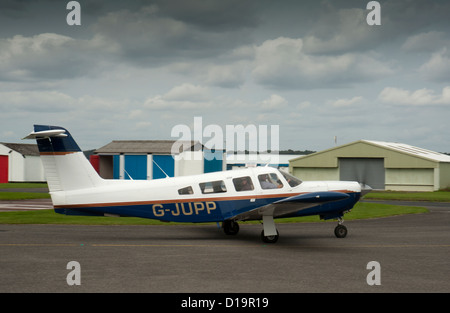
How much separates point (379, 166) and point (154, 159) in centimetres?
2767

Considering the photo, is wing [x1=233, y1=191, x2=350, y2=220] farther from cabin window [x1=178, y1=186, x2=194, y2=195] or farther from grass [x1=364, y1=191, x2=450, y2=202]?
grass [x1=364, y1=191, x2=450, y2=202]

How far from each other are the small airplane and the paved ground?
90 centimetres

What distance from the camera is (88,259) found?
11.3 metres

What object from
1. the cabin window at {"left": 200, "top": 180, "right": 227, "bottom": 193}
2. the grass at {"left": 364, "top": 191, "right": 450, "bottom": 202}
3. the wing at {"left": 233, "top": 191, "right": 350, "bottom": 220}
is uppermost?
the cabin window at {"left": 200, "top": 180, "right": 227, "bottom": 193}

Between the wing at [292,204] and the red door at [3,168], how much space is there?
64.7 metres

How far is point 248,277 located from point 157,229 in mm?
9272

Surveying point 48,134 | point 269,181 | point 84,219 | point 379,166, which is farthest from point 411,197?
point 48,134

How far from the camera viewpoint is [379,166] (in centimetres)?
5781

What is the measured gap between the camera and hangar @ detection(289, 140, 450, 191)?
55.0m

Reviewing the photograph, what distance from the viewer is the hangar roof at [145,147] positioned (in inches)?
1864

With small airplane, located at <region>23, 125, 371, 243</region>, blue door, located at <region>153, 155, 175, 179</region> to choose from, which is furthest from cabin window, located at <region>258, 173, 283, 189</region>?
blue door, located at <region>153, 155, 175, 179</region>

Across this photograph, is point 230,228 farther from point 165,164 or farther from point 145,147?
point 145,147

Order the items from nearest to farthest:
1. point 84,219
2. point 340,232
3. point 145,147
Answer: point 340,232 < point 84,219 < point 145,147

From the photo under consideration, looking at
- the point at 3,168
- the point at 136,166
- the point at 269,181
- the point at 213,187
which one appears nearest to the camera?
the point at 213,187
